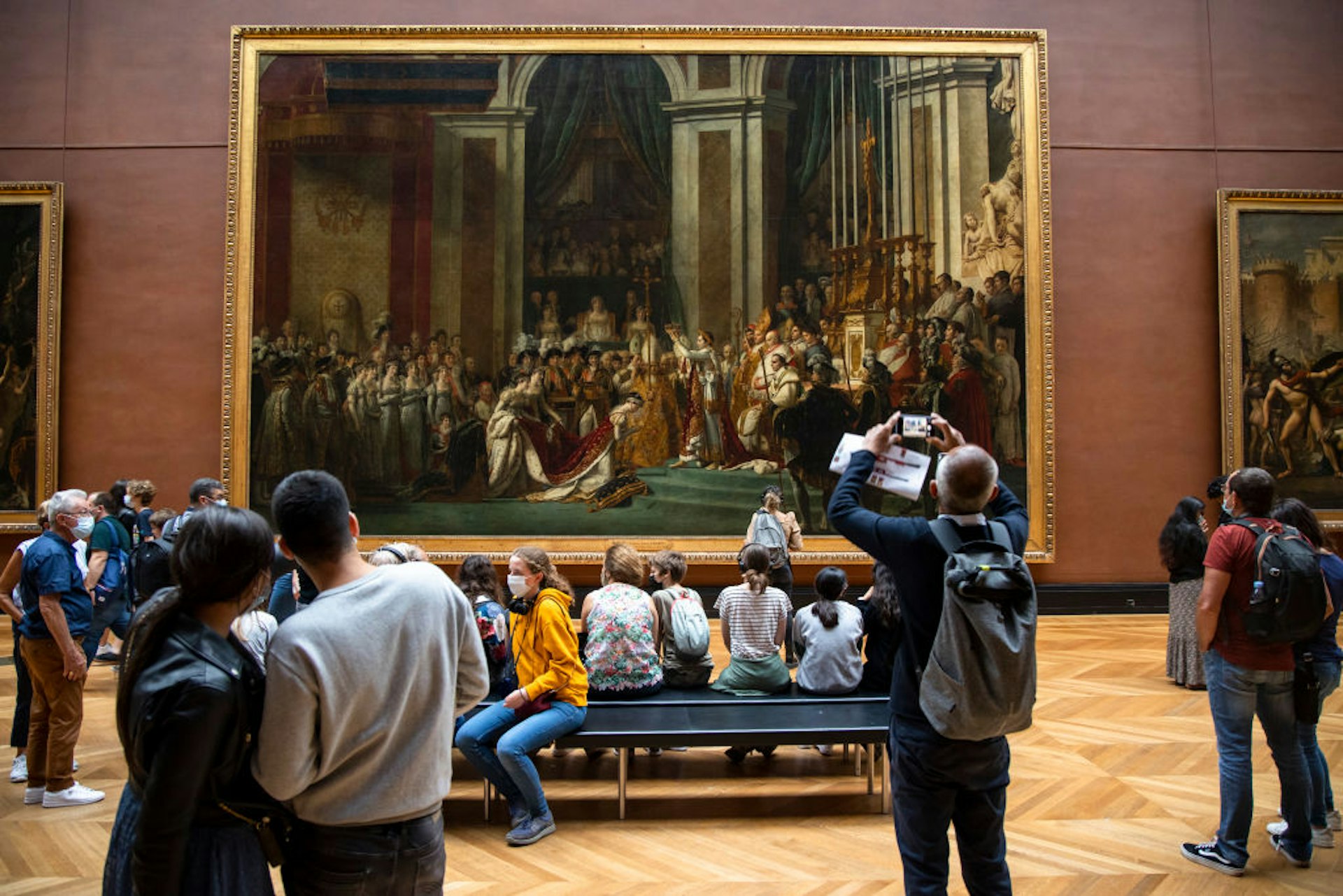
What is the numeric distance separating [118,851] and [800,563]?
10903 millimetres

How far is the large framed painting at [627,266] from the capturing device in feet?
42.1

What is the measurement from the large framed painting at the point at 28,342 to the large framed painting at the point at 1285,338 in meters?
14.4

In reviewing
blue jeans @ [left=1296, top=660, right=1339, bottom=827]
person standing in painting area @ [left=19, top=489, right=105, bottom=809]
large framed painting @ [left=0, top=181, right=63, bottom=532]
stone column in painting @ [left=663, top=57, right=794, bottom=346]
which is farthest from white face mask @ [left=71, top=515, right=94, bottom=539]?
stone column in painting @ [left=663, top=57, right=794, bottom=346]

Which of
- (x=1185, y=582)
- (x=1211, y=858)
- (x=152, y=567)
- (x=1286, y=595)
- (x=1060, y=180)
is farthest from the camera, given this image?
(x=1060, y=180)

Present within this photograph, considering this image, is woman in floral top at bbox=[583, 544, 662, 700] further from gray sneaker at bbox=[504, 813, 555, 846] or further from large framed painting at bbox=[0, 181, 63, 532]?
large framed painting at bbox=[0, 181, 63, 532]

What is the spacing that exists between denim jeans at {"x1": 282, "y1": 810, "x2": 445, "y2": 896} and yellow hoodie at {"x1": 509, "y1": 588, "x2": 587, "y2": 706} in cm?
291

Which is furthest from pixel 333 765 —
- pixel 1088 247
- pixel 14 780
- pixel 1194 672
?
pixel 1088 247

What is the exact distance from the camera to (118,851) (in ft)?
6.95

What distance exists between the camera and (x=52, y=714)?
561cm

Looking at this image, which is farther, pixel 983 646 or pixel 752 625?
pixel 752 625

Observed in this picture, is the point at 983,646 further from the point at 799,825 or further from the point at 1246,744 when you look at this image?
the point at 799,825

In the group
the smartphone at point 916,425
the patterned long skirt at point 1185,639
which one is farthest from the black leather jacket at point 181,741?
the patterned long skirt at point 1185,639

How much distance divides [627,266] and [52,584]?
8.62 meters

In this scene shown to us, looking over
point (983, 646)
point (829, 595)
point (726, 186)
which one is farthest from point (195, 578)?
point (726, 186)
